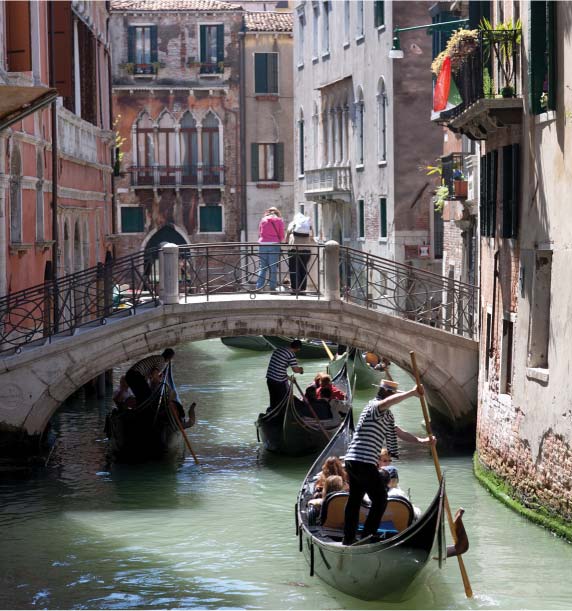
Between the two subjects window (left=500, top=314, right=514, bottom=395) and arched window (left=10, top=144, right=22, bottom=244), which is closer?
window (left=500, top=314, right=514, bottom=395)

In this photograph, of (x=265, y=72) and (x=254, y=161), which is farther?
(x=254, y=161)

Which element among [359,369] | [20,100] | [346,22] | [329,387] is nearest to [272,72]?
[346,22]

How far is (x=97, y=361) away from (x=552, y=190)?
4.68 metres

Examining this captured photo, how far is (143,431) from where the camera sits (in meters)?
13.6

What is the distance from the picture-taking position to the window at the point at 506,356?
11.8m

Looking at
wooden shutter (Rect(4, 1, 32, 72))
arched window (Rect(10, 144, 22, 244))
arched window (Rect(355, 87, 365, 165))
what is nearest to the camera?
wooden shutter (Rect(4, 1, 32, 72))

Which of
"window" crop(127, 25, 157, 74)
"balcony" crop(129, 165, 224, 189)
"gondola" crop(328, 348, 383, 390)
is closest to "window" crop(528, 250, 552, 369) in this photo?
"gondola" crop(328, 348, 383, 390)

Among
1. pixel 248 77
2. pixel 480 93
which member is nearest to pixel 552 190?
pixel 480 93

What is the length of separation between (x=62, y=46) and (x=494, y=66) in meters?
5.44

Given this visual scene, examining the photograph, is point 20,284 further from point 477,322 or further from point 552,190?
point 552,190

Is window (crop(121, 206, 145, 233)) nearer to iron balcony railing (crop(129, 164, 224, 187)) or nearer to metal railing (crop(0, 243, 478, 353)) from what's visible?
iron balcony railing (crop(129, 164, 224, 187))

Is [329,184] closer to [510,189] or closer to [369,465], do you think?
[510,189]

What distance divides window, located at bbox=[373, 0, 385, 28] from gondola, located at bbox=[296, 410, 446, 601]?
13.8m

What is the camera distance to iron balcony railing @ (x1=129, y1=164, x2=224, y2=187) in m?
32.4
